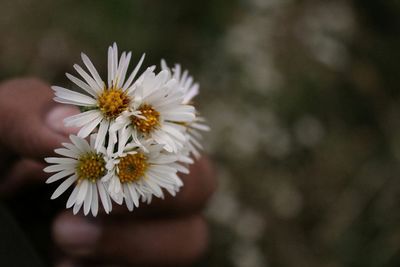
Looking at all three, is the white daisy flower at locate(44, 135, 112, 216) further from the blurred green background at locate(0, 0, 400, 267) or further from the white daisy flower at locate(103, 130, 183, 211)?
the blurred green background at locate(0, 0, 400, 267)

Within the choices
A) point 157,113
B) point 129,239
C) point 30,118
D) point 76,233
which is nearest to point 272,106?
point 129,239

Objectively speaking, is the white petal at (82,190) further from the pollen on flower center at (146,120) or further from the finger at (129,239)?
the finger at (129,239)

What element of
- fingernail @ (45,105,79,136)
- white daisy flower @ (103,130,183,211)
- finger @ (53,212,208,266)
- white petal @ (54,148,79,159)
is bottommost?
finger @ (53,212,208,266)

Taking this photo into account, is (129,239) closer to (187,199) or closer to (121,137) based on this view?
(187,199)

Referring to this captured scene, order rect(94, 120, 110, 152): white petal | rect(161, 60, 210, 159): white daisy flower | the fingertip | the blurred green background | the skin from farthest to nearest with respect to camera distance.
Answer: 1. the blurred green background
2. the fingertip
3. the skin
4. rect(161, 60, 210, 159): white daisy flower
5. rect(94, 120, 110, 152): white petal

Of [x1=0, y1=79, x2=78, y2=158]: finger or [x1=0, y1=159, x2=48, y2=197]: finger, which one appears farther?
[x1=0, y1=159, x2=48, y2=197]: finger

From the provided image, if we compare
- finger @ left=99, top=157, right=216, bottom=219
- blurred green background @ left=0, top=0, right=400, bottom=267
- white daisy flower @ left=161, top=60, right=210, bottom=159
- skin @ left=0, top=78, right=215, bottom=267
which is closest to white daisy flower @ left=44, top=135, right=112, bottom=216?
white daisy flower @ left=161, top=60, right=210, bottom=159

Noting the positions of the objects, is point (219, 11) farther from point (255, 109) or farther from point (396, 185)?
point (396, 185)
